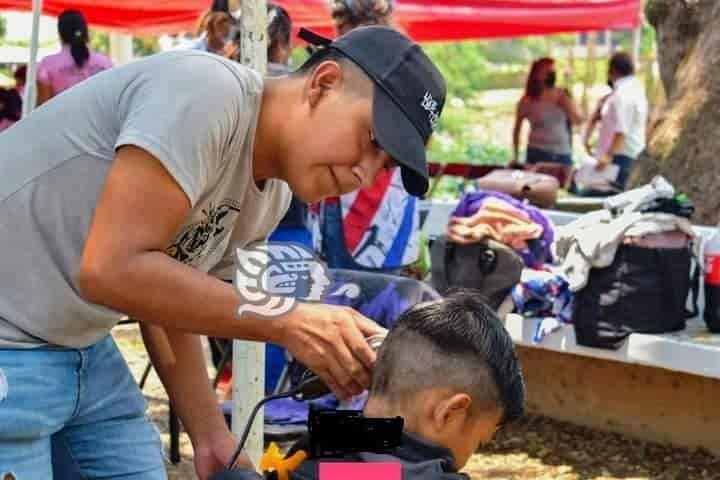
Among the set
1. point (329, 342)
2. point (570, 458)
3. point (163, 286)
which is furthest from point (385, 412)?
point (570, 458)

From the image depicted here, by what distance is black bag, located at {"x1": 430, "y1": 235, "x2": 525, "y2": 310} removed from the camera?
5930 mm

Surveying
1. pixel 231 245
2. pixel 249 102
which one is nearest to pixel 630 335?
pixel 231 245

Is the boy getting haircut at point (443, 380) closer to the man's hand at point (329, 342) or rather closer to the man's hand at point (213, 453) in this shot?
the man's hand at point (329, 342)

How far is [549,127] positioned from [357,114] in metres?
11.2


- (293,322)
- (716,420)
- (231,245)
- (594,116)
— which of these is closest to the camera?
(293,322)

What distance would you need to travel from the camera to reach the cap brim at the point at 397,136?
227 centimetres

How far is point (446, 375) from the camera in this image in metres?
2.32

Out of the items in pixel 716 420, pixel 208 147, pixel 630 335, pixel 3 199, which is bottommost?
pixel 716 420

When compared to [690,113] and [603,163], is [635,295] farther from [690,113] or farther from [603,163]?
[603,163]

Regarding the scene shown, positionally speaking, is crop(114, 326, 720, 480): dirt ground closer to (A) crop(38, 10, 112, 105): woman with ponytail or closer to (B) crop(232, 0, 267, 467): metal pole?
(B) crop(232, 0, 267, 467): metal pole

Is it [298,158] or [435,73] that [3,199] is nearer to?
[298,158]

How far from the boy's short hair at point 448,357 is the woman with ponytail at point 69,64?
7.49 metres

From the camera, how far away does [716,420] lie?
5828mm

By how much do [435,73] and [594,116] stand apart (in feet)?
36.1
